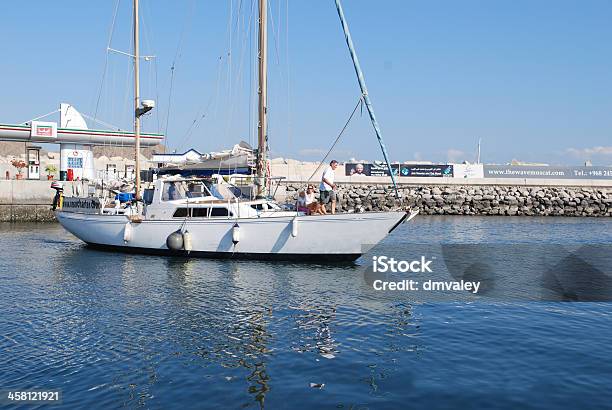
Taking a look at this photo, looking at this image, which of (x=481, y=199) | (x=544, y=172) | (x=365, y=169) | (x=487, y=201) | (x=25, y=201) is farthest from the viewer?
(x=544, y=172)

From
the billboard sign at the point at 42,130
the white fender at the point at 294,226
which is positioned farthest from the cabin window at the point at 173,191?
the billboard sign at the point at 42,130

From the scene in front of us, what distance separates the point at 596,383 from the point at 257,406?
5599mm

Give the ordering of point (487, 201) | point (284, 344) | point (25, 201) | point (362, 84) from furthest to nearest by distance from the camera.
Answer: point (487, 201), point (25, 201), point (362, 84), point (284, 344)

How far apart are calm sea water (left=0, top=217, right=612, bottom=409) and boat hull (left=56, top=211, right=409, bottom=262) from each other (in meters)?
1.63

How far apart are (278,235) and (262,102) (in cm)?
591

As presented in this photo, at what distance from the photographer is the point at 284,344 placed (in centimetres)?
1184

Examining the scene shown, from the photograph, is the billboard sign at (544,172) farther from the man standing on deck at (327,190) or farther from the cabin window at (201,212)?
the cabin window at (201,212)

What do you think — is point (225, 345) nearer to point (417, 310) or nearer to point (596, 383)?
point (417, 310)

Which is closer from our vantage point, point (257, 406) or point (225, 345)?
point (257, 406)

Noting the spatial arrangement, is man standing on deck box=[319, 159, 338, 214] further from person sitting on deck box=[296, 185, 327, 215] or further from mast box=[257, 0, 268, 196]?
mast box=[257, 0, 268, 196]

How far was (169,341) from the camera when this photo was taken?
12.0 metres

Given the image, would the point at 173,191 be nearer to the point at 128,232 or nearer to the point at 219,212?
the point at 128,232

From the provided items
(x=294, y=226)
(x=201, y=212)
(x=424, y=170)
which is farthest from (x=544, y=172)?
(x=201, y=212)

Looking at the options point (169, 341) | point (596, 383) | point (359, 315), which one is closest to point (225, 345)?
point (169, 341)
